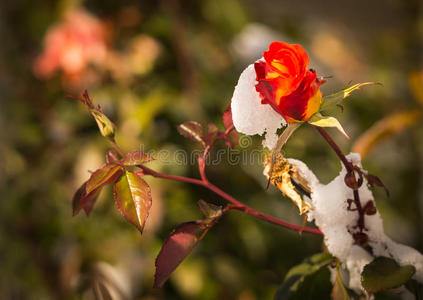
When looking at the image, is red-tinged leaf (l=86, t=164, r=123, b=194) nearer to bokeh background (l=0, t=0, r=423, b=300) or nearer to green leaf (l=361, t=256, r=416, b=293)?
green leaf (l=361, t=256, r=416, b=293)

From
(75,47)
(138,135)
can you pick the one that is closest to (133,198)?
(138,135)

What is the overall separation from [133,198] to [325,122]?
0.27 feet

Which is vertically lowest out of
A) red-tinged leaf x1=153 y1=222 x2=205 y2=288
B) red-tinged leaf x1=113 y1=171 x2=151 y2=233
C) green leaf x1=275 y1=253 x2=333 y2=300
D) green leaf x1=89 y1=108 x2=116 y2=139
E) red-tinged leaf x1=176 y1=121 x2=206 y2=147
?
green leaf x1=275 y1=253 x2=333 y2=300

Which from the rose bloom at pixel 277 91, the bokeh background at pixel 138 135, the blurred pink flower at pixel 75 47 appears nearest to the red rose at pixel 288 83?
the rose bloom at pixel 277 91

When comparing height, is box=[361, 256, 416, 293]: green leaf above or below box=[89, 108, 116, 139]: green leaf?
below

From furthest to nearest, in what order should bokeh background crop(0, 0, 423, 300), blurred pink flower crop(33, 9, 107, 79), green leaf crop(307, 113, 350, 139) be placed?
blurred pink flower crop(33, 9, 107, 79) → bokeh background crop(0, 0, 423, 300) → green leaf crop(307, 113, 350, 139)

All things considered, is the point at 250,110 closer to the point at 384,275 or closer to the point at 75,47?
the point at 384,275

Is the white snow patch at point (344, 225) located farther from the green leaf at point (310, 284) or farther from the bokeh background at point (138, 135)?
the bokeh background at point (138, 135)

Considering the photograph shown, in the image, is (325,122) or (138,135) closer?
(325,122)

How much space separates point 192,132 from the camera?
0.19 metres

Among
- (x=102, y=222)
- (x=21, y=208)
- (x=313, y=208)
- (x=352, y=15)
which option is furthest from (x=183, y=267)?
(x=352, y=15)

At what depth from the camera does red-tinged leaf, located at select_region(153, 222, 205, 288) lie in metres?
0.15

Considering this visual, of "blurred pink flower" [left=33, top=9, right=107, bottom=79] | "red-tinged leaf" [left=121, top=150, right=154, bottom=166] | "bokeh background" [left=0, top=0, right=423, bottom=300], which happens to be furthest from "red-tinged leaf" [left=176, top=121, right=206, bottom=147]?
"blurred pink flower" [left=33, top=9, right=107, bottom=79]

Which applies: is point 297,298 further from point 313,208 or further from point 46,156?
point 46,156
